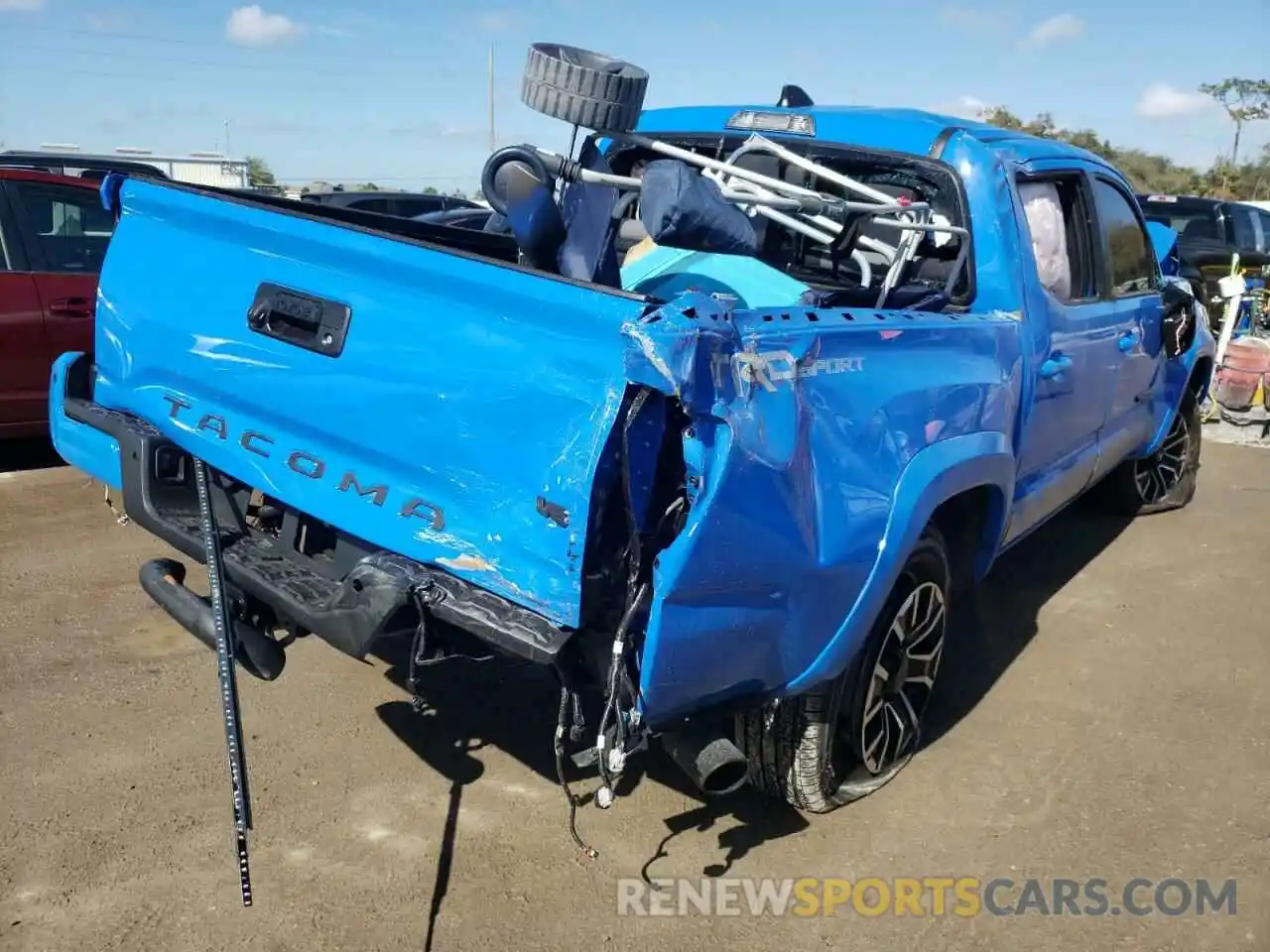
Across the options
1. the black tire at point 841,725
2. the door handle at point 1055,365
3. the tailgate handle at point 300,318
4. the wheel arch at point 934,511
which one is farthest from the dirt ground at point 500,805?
the tailgate handle at point 300,318

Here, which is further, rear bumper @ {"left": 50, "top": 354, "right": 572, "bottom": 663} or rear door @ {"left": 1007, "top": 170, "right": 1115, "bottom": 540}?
rear door @ {"left": 1007, "top": 170, "right": 1115, "bottom": 540}

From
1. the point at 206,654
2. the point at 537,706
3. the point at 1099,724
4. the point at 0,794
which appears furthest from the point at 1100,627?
the point at 0,794

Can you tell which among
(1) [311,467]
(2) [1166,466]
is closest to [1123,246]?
(2) [1166,466]

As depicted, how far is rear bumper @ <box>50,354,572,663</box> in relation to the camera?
2.38 metres

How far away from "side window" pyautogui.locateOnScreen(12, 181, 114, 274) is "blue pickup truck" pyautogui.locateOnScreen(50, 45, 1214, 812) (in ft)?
9.95

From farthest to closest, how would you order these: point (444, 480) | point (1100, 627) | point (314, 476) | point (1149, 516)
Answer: point (1149, 516), point (1100, 627), point (314, 476), point (444, 480)

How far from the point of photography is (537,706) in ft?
12.4

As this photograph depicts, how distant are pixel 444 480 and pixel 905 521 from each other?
116 centimetres

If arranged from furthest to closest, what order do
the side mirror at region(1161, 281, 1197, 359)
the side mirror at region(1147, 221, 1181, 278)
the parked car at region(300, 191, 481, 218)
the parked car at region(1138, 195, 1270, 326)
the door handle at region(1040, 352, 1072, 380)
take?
the parked car at region(300, 191, 481, 218) < the parked car at region(1138, 195, 1270, 326) < the side mirror at region(1147, 221, 1181, 278) < the side mirror at region(1161, 281, 1197, 359) < the door handle at region(1040, 352, 1072, 380)

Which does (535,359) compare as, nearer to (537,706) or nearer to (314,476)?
(314,476)

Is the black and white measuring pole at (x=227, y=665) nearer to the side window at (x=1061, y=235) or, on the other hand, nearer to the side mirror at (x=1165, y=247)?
the side window at (x=1061, y=235)

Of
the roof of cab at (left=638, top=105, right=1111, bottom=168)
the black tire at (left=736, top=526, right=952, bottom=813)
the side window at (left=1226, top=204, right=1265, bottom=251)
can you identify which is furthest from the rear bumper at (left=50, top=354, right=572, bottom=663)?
the side window at (left=1226, top=204, right=1265, bottom=251)

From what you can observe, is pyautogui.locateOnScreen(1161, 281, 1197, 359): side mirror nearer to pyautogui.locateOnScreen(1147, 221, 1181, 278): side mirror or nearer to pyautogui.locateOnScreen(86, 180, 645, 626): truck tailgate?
pyautogui.locateOnScreen(1147, 221, 1181, 278): side mirror

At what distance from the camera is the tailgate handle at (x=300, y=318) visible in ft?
8.77
